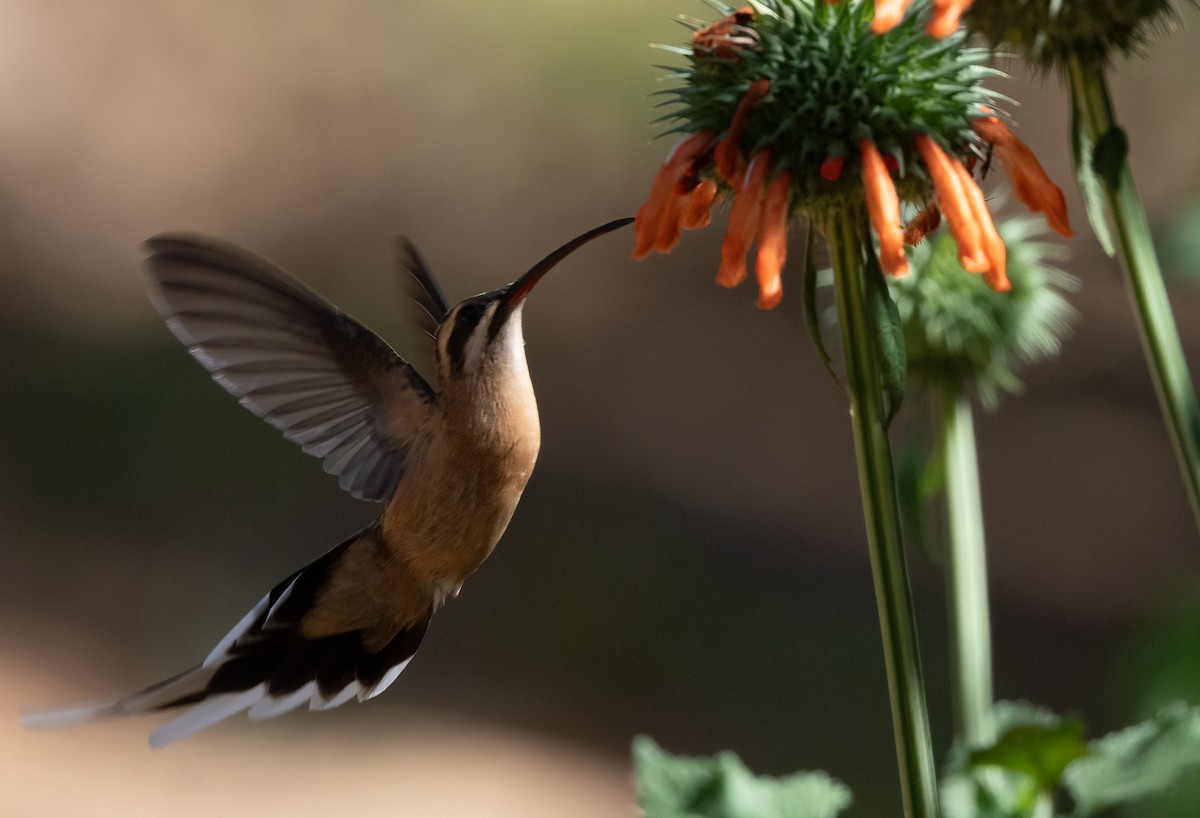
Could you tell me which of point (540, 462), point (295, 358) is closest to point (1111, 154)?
point (295, 358)

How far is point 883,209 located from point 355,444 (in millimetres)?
869

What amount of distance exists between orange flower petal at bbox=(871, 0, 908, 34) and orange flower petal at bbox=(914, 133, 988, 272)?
5.0 inches

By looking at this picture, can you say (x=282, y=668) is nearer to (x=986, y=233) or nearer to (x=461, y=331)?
(x=461, y=331)

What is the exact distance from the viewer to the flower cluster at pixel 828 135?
3.78 ft

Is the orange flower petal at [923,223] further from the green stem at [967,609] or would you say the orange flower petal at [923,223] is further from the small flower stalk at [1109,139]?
the green stem at [967,609]

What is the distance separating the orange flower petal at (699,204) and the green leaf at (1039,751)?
63cm

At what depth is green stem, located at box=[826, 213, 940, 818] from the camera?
1063 mm

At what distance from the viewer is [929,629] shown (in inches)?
193

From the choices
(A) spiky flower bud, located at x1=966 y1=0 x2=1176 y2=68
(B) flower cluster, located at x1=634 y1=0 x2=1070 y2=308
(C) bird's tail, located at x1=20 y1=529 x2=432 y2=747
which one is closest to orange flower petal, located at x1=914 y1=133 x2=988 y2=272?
(B) flower cluster, located at x1=634 y1=0 x2=1070 y2=308

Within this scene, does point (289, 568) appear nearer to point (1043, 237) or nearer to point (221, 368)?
point (1043, 237)

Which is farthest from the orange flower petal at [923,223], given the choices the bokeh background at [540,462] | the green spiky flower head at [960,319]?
the bokeh background at [540,462]

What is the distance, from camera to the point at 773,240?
3.76 feet

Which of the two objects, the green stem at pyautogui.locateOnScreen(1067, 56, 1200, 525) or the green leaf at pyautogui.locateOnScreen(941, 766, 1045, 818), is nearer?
the green stem at pyautogui.locateOnScreen(1067, 56, 1200, 525)

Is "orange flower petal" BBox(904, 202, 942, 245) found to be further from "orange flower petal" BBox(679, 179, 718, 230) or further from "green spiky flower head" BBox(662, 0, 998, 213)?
"orange flower petal" BBox(679, 179, 718, 230)
